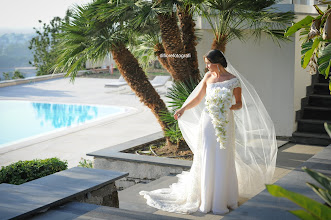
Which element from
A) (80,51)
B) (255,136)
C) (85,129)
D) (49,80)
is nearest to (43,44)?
(49,80)

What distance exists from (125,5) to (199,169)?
2980 millimetres

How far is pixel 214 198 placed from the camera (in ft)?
17.9

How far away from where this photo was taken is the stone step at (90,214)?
4320 millimetres

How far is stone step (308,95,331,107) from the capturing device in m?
9.55

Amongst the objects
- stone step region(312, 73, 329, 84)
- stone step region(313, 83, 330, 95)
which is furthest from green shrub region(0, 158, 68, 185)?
stone step region(312, 73, 329, 84)

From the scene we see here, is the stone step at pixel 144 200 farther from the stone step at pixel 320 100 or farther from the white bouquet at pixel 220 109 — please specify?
the stone step at pixel 320 100

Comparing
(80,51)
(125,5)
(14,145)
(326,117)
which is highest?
(125,5)

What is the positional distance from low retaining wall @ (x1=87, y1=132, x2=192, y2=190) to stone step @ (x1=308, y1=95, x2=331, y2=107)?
3774 mm

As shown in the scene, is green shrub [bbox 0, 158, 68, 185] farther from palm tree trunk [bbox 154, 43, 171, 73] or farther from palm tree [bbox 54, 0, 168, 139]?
palm tree trunk [bbox 154, 43, 171, 73]

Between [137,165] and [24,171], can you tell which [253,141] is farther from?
[24,171]

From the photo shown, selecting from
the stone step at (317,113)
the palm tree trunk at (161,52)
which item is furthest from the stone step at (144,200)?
the stone step at (317,113)

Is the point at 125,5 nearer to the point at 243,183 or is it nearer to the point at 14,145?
the point at 243,183

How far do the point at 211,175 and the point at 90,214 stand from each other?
1.66m

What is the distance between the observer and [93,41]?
25.4ft
